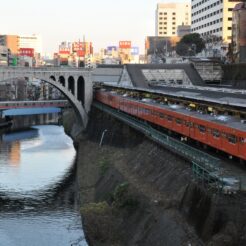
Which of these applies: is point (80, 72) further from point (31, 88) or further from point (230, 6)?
point (31, 88)

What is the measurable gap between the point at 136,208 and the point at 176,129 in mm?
12499

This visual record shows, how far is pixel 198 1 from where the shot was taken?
153500 millimetres

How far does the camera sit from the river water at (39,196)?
3403 centimetres

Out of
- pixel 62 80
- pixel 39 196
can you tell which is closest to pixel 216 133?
pixel 39 196

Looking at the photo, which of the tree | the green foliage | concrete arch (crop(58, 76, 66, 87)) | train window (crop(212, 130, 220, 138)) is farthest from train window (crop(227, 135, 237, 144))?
the tree

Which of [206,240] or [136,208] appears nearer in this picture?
[206,240]

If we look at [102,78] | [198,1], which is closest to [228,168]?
[102,78]

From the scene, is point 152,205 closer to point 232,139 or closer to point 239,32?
point 232,139

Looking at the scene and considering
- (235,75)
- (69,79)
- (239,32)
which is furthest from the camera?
(239,32)

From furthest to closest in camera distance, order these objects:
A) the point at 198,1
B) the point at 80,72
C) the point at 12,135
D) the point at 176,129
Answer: the point at 198,1
the point at 12,135
the point at 80,72
the point at 176,129

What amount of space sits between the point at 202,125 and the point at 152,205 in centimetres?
854

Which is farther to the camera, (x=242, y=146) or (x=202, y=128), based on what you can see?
(x=202, y=128)

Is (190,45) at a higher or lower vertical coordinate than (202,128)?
higher

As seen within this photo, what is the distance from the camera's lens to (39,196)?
44.8 m
